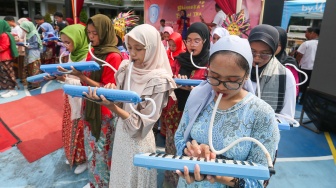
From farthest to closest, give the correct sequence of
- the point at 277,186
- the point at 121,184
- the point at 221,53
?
the point at 277,186
the point at 121,184
the point at 221,53

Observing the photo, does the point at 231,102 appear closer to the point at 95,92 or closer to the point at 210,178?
the point at 210,178

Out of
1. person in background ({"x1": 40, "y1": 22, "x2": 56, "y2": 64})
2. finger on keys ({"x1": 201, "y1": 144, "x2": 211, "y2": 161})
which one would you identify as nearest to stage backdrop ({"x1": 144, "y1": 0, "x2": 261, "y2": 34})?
person in background ({"x1": 40, "y1": 22, "x2": 56, "y2": 64})

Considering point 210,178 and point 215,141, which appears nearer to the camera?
point 210,178

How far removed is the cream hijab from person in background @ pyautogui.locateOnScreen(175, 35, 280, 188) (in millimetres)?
561

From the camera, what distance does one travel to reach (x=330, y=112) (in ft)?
12.7

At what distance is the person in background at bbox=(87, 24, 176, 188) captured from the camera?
163 cm

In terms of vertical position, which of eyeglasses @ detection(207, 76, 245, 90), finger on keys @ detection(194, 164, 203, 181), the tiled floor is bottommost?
the tiled floor

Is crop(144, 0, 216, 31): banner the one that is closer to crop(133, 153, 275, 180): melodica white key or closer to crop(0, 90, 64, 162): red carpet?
crop(0, 90, 64, 162): red carpet

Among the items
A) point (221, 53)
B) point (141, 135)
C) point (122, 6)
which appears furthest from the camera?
point (122, 6)

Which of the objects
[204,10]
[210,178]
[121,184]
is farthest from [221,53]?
[204,10]

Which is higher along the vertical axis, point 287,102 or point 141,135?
point 287,102

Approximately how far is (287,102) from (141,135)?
104cm

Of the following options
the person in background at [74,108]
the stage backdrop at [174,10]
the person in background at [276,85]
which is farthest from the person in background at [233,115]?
the stage backdrop at [174,10]

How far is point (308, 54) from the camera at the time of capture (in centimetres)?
570
